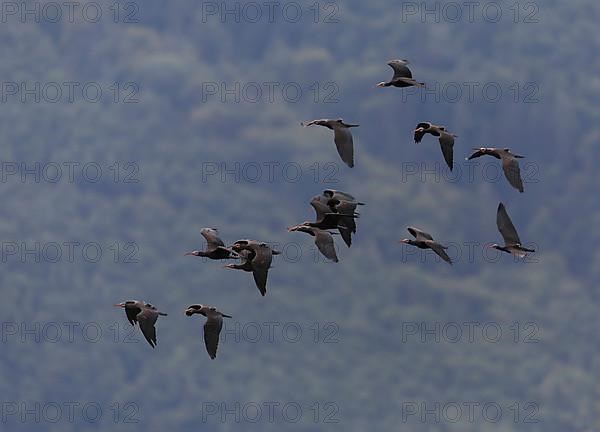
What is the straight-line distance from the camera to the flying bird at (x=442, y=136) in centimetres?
12112

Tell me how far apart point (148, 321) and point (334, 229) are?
39.5 feet

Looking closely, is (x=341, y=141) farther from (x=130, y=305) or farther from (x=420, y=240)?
(x=130, y=305)

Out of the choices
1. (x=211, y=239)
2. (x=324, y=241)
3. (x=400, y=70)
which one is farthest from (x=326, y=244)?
(x=400, y=70)

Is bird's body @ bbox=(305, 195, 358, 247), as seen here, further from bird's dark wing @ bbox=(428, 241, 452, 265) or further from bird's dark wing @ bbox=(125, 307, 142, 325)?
bird's dark wing @ bbox=(125, 307, 142, 325)

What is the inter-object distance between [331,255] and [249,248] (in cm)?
576

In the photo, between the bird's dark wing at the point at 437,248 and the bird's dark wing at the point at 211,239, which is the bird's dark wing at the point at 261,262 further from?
the bird's dark wing at the point at 437,248

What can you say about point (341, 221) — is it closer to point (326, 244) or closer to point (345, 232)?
point (345, 232)

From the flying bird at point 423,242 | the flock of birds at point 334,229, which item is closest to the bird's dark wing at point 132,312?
the flock of birds at point 334,229

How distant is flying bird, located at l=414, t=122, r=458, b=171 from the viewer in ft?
397

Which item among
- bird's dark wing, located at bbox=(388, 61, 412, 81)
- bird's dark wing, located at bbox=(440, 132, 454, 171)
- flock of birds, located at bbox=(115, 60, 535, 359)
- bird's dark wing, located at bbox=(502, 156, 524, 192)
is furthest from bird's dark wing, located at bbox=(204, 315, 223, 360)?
bird's dark wing, located at bbox=(502, 156, 524, 192)

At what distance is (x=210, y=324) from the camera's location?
122 metres

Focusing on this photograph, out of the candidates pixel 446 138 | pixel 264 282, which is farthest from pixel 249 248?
pixel 446 138

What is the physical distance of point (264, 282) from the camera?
118 meters

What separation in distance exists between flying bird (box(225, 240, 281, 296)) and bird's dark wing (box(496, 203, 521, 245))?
13.0 meters
